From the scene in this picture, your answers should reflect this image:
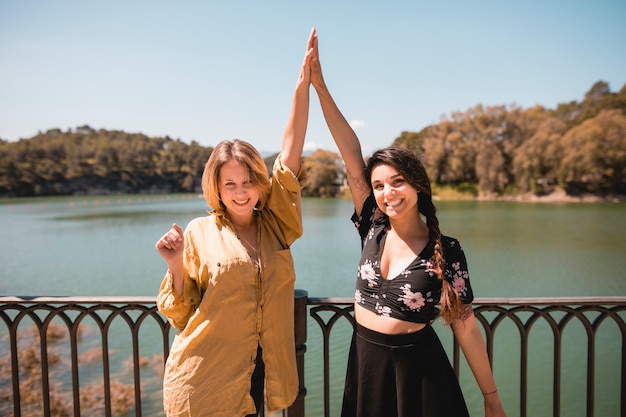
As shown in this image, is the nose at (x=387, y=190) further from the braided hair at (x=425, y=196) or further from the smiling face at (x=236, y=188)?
the smiling face at (x=236, y=188)

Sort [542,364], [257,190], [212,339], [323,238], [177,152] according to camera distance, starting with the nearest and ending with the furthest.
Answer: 1. [212,339]
2. [257,190]
3. [542,364]
4. [323,238]
5. [177,152]

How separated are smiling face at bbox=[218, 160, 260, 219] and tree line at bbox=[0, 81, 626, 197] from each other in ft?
74.6

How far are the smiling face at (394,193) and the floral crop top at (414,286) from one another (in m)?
0.21

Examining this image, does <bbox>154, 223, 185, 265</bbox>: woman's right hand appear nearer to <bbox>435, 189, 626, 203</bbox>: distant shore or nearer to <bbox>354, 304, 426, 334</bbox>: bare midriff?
<bbox>354, 304, 426, 334</bbox>: bare midriff

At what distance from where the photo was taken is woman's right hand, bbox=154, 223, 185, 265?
178 cm

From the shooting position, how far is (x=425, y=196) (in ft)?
7.05

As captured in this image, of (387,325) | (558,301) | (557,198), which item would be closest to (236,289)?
(387,325)

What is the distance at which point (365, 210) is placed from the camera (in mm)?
2270

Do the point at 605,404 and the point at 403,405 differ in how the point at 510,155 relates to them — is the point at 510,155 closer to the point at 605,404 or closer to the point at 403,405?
the point at 605,404

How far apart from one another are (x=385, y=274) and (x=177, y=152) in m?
127

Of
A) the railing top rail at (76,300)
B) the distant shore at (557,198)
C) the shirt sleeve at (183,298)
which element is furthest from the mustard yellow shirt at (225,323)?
the distant shore at (557,198)

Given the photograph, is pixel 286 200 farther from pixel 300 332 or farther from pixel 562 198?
pixel 562 198

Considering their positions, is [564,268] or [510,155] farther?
[510,155]

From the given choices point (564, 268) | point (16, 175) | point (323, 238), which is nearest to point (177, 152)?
point (16, 175)
